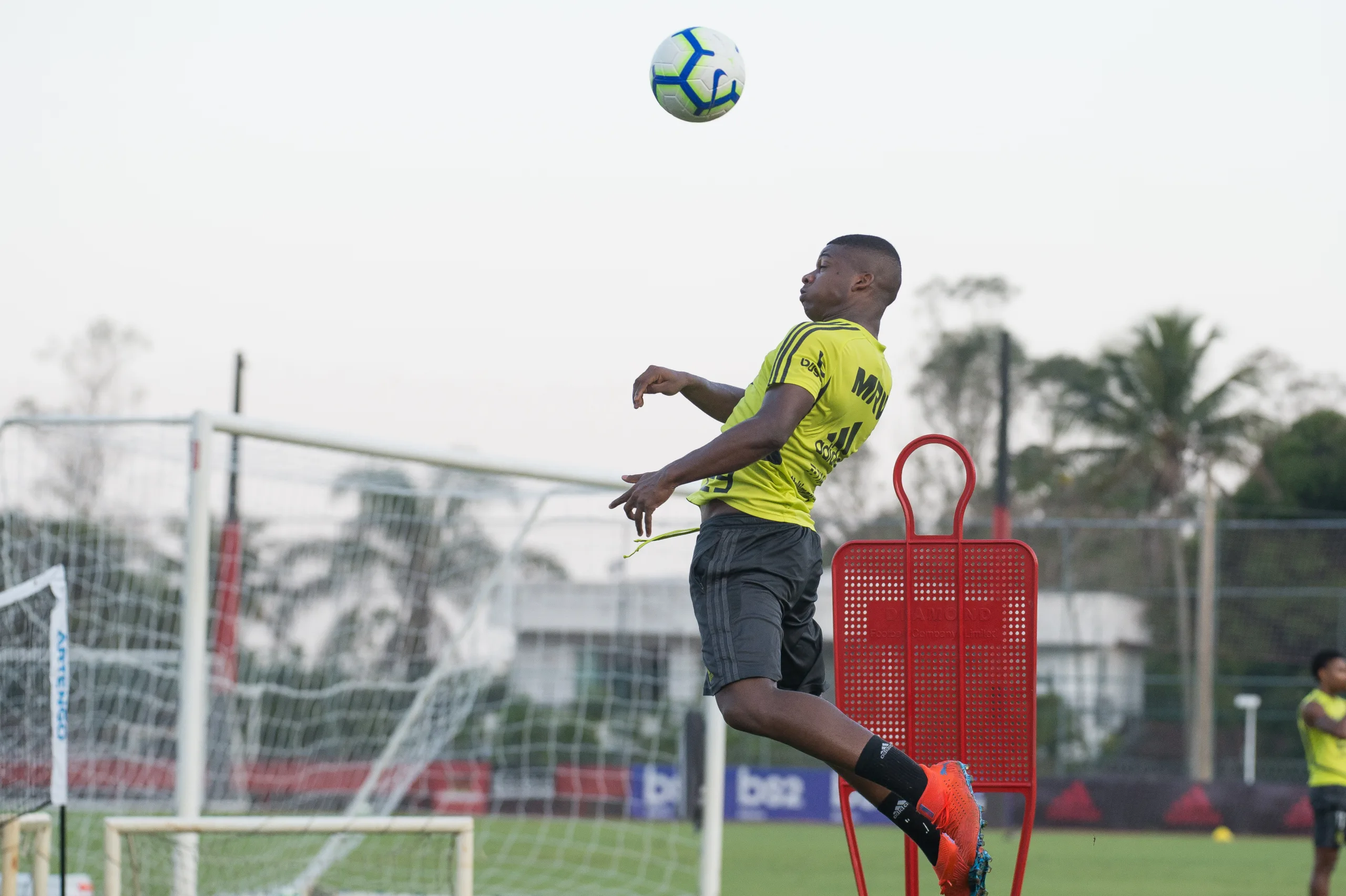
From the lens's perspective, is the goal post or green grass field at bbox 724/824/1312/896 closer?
the goal post

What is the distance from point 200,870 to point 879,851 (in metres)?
9.98

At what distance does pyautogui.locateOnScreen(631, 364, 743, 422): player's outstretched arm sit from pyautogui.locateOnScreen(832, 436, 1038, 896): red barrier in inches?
27.5

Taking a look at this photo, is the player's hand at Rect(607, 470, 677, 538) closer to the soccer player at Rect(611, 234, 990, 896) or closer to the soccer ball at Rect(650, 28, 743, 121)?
the soccer player at Rect(611, 234, 990, 896)

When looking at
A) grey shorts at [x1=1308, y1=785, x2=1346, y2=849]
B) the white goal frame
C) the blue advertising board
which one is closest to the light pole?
the blue advertising board

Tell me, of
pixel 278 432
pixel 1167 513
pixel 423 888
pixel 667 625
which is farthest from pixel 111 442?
pixel 1167 513

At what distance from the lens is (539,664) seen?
1584 centimetres

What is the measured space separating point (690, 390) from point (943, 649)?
134 cm

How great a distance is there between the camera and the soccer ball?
6227mm

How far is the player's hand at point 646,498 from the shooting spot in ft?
15.9

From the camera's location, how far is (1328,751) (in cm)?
1106

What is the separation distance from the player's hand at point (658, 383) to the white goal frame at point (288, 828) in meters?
2.15

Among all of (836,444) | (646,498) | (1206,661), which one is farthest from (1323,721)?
(1206,661)

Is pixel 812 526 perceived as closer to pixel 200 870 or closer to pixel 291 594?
pixel 200 870

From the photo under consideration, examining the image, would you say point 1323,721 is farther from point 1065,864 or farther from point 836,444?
point 836,444
